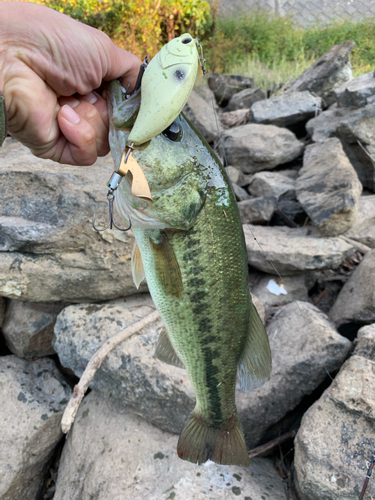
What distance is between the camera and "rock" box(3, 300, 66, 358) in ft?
10.7

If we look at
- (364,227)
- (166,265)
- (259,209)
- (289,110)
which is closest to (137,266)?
(166,265)

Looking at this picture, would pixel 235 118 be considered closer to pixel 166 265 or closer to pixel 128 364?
pixel 128 364

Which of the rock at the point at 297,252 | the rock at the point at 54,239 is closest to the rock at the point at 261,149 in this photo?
the rock at the point at 297,252

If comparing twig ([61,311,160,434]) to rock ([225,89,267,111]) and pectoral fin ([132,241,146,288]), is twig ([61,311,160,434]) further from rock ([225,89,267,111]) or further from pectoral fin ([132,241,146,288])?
rock ([225,89,267,111])

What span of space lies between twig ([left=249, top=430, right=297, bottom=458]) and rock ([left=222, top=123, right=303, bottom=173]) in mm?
3615

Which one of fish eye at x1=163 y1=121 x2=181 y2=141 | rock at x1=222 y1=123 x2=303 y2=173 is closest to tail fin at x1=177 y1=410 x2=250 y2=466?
fish eye at x1=163 y1=121 x2=181 y2=141

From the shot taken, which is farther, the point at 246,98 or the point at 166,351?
the point at 246,98

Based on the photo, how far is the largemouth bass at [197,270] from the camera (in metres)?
1.40

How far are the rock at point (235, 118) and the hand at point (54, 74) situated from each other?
17.3ft

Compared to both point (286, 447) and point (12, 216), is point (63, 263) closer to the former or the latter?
point (12, 216)

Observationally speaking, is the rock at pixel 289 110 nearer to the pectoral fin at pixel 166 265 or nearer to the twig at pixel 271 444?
the twig at pixel 271 444

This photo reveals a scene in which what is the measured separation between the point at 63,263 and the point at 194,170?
174 centimetres

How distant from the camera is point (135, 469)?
2461mm

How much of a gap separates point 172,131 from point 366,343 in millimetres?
1881
